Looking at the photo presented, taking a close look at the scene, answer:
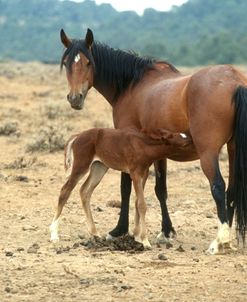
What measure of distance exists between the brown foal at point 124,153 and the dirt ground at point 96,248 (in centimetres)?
40

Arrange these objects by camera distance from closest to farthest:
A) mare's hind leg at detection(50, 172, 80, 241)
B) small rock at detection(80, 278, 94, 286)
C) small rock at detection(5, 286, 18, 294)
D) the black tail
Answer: small rock at detection(5, 286, 18, 294), small rock at detection(80, 278, 94, 286), the black tail, mare's hind leg at detection(50, 172, 80, 241)

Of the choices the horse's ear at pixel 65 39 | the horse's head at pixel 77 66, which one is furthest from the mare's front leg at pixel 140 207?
the horse's ear at pixel 65 39

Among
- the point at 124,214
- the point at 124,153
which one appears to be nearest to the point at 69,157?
the point at 124,153

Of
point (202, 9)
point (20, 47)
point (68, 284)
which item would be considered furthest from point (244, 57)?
point (68, 284)

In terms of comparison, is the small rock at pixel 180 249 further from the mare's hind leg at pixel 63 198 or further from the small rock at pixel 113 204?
the small rock at pixel 113 204

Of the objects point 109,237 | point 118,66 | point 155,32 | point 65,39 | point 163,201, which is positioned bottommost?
point 109,237

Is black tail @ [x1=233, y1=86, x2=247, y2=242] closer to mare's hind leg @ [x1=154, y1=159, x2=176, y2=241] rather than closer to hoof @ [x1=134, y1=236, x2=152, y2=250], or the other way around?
hoof @ [x1=134, y1=236, x2=152, y2=250]

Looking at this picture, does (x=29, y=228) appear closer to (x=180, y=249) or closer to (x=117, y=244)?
(x=117, y=244)

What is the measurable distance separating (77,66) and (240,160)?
221cm

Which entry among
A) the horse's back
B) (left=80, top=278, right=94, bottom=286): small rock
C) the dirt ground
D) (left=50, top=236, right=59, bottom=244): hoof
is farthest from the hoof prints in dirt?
(left=80, top=278, right=94, bottom=286): small rock

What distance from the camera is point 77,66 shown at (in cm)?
897

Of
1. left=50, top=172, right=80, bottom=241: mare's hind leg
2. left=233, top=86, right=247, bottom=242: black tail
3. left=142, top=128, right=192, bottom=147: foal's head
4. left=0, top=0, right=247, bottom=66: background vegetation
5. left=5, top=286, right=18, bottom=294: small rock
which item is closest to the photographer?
left=5, top=286, right=18, bottom=294: small rock

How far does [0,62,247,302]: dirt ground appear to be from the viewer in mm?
6527

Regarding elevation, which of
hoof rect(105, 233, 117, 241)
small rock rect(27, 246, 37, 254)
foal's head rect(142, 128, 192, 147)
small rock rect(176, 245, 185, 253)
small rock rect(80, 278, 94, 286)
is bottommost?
hoof rect(105, 233, 117, 241)
